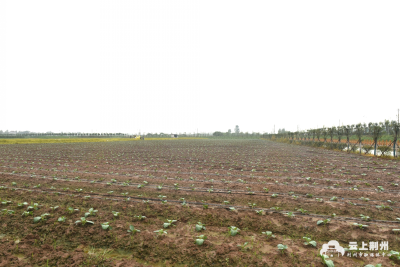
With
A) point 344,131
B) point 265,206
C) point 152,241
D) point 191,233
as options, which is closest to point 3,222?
point 152,241

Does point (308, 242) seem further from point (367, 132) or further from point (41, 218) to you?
point (367, 132)

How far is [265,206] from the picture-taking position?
280 inches

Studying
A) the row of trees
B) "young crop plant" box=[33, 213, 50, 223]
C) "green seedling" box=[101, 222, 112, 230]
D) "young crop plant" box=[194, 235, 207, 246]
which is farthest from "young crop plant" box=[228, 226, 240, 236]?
the row of trees

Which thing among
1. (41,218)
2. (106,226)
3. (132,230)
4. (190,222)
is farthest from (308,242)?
(41,218)

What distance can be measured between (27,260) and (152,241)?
2.62m

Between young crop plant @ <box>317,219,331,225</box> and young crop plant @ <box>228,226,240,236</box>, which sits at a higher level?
young crop plant @ <box>317,219,331,225</box>

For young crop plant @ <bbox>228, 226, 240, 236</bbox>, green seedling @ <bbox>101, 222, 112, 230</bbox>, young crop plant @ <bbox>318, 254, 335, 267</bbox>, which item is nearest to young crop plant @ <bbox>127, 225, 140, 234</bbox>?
green seedling @ <bbox>101, 222, 112, 230</bbox>

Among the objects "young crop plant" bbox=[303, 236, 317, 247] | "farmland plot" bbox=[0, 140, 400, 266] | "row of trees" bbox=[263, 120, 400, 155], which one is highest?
"row of trees" bbox=[263, 120, 400, 155]

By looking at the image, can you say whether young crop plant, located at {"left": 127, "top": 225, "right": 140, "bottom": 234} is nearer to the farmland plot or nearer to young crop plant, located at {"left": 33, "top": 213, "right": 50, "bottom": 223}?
the farmland plot

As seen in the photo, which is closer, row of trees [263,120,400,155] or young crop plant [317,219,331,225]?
young crop plant [317,219,331,225]

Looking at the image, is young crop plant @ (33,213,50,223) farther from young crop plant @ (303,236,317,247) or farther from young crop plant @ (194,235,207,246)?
young crop plant @ (303,236,317,247)

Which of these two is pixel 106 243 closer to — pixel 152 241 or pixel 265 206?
pixel 152 241

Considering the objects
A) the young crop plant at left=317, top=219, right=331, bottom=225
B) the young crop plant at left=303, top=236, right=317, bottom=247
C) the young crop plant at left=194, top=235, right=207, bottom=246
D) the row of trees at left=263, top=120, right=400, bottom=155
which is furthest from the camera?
the row of trees at left=263, top=120, right=400, bottom=155

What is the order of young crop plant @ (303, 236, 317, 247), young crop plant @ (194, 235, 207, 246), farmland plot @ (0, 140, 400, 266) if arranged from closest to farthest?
1. farmland plot @ (0, 140, 400, 266)
2. young crop plant @ (303, 236, 317, 247)
3. young crop plant @ (194, 235, 207, 246)
